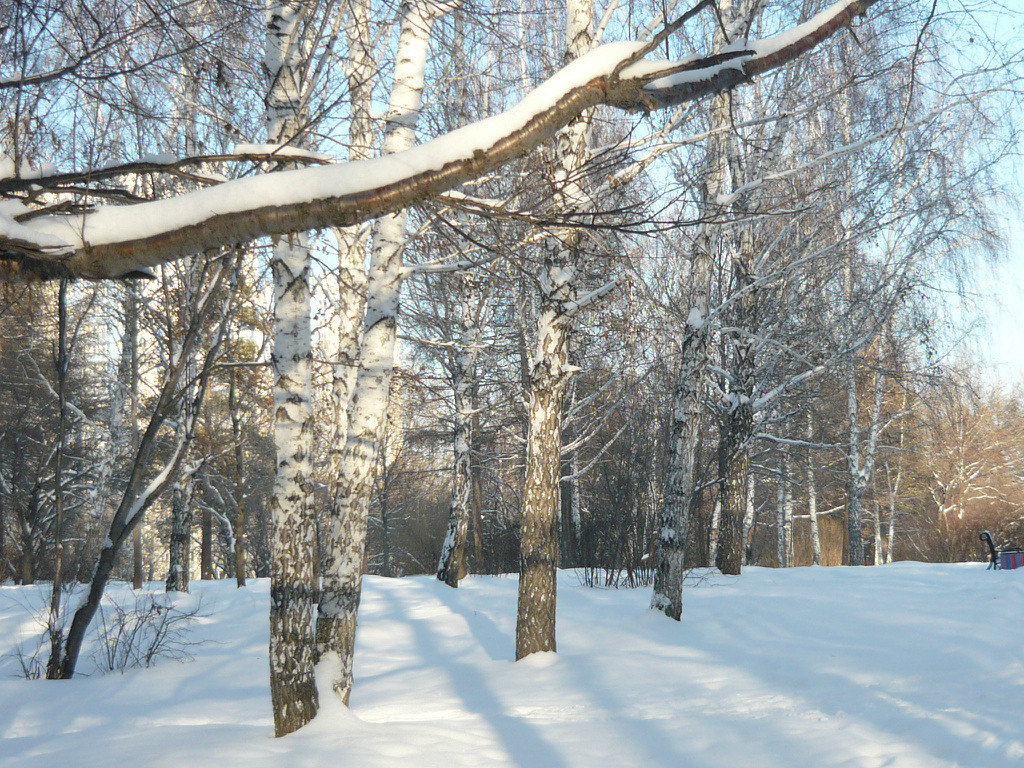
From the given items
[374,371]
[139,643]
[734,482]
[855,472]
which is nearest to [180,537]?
[139,643]

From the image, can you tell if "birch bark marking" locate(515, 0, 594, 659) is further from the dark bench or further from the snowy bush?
the dark bench

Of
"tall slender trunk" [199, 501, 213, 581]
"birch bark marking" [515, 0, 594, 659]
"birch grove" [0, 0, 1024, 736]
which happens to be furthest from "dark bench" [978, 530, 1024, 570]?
"tall slender trunk" [199, 501, 213, 581]

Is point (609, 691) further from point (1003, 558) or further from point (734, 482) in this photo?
point (1003, 558)

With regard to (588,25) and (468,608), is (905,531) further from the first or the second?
(588,25)

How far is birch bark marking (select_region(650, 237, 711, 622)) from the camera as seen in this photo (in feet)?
27.1

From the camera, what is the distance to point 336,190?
2.41 m

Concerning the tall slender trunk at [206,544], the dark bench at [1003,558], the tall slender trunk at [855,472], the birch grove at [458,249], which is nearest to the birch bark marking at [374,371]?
the birch grove at [458,249]

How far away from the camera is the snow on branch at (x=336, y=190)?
237cm

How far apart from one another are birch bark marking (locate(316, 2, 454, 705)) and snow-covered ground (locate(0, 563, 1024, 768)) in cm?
103

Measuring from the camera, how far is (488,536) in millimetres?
17500

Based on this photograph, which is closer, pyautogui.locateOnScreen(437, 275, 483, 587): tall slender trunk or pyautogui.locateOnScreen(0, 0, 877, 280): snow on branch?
pyautogui.locateOnScreen(0, 0, 877, 280): snow on branch

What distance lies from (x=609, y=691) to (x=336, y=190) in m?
4.44

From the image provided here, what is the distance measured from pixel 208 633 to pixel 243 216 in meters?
7.67

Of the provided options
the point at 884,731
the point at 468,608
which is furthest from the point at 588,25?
the point at 468,608
